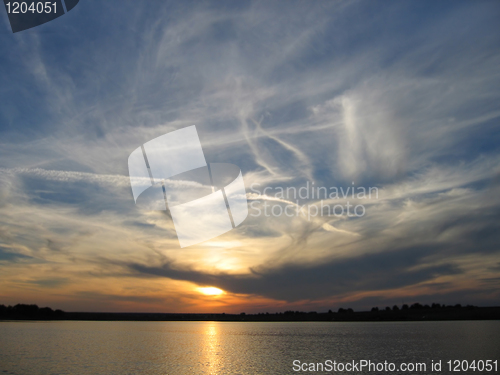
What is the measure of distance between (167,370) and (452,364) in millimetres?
31004

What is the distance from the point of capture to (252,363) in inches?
1681

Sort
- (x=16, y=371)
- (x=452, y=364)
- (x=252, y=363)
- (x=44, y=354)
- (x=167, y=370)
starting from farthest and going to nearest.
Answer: (x=44, y=354)
(x=252, y=363)
(x=452, y=364)
(x=167, y=370)
(x=16, y=371)

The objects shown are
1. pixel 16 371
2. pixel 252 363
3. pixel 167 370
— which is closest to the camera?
pixel 16 371

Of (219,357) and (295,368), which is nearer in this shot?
(295,368)

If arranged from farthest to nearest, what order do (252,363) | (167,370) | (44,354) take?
(44,354), (252,363), (167,370)

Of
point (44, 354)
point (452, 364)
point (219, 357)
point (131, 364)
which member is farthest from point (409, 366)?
point (44, 354)

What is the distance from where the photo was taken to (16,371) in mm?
33688

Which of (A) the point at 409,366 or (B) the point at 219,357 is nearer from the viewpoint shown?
(A) the point at 409,366

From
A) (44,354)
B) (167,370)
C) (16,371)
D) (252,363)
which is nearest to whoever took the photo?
(16,371)

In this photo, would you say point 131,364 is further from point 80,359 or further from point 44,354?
point 44,354

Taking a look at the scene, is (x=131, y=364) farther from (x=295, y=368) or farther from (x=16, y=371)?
(x=295, y=368)

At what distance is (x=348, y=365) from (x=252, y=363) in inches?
435

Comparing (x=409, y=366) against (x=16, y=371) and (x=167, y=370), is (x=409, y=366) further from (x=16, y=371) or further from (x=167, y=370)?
(x=16, y=371)

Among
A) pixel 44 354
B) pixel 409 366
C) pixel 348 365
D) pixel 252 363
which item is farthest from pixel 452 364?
pixel 44 354
